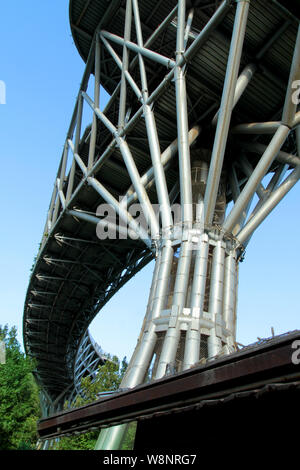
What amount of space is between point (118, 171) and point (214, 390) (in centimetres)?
2196

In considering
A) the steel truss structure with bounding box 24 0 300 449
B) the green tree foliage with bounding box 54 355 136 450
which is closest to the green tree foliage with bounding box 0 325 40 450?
the green tree foliage with bounding box 54 355 136 450

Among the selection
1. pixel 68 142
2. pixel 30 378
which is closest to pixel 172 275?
pixel 30 378

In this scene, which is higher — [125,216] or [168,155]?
[168,155]

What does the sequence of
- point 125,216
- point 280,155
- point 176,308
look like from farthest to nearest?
1. point 125,216
2. point 280,155
3. point 176,308

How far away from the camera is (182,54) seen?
19.2 meters

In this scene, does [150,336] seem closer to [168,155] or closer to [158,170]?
[158,170]

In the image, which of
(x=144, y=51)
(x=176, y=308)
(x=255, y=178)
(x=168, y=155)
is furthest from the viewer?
(x=144, y=51)

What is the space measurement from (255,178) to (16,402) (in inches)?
707

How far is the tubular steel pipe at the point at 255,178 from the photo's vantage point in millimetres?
16641

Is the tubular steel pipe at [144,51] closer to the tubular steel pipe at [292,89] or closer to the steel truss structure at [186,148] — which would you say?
the steel truss structure at [186,148]

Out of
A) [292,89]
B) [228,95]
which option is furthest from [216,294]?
[292,89]

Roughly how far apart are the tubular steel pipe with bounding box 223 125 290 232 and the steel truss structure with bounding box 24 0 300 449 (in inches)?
1.7

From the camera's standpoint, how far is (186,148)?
18.0 meters

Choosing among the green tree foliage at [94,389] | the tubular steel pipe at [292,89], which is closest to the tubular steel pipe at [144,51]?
the tubular steel pipe at [292,89]
